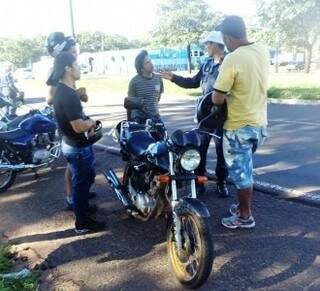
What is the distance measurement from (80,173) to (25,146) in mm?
2618

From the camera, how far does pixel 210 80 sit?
558cm

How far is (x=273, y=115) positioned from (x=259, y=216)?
8865 millimetres

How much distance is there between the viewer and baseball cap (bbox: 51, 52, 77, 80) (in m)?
4.61

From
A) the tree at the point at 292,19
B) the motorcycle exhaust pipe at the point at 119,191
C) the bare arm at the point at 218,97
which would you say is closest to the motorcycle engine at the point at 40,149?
the motorcycle exhaust pipe at the point at 119,191

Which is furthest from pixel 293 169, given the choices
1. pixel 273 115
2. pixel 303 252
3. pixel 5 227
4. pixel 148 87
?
pixel 273 115

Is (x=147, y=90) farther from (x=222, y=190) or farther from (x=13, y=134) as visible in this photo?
(x=13, y=134)

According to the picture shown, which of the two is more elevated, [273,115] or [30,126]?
[30,126]

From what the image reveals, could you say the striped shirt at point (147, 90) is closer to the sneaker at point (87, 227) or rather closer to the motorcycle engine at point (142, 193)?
the motorcycle engine at point (142, 193)

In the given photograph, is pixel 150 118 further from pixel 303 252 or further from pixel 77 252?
pixel 303 252

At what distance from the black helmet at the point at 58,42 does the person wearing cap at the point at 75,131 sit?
98cm

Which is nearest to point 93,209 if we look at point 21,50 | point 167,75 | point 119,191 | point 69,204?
point 69,204

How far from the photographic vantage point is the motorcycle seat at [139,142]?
4.66 meters

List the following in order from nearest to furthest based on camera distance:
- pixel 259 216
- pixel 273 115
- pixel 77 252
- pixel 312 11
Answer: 1. pixel 77 252
2. pixel 259 216
3. pixel 273 115
4. pixel 312 11

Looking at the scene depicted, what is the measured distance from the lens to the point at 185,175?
3.94m
